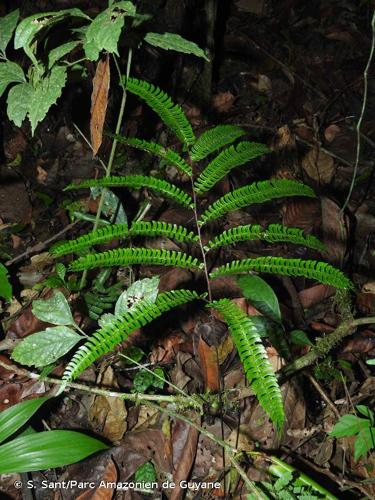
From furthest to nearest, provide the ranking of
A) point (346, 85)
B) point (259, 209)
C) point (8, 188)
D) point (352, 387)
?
point (346, 85) → point (8, 188) → point (259, 209) → point (352, 387)

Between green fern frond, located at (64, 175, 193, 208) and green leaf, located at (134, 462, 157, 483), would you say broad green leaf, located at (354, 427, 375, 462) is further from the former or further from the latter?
green fern frond, located at (64, 175, 193, 208)

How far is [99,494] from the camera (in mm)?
2359

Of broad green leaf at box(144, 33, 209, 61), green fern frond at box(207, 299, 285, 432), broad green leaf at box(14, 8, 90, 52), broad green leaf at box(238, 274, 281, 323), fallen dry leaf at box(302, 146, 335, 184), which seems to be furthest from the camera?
fallen dry leaf at box(302, 146, 335, 184)

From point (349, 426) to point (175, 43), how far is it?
191 centimetres

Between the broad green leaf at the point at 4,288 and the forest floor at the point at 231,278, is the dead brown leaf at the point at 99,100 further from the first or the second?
the broad green leaf at the point at 4,288

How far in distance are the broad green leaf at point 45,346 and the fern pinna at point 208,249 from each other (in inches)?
9.5

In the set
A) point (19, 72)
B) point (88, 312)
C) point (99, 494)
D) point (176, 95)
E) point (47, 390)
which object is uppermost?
point (19, 72)

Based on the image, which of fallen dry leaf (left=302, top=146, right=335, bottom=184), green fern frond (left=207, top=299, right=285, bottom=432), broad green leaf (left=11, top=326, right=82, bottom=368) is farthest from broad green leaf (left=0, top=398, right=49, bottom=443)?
fallen dry leaf (left=302, top=146, right=335, bottom=184)

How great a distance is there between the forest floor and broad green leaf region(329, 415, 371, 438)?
0.95 feet

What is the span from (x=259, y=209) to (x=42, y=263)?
177 cm

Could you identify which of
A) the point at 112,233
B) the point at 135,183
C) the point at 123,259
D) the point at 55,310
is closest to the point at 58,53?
the point at 135,183

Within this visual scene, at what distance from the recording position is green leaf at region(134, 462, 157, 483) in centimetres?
243

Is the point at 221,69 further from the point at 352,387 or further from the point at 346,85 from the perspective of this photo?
the point at 352,387

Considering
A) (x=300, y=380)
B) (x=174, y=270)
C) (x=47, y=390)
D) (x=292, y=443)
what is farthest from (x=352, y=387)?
(x=47, y=390)
